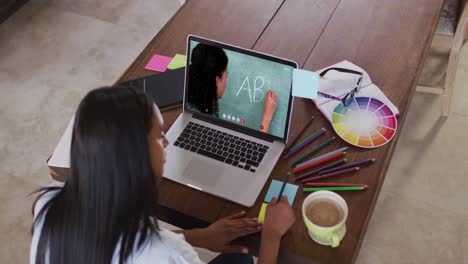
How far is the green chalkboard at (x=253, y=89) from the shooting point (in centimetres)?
121

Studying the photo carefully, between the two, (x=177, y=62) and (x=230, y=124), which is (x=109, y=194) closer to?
(x=230, y=124)

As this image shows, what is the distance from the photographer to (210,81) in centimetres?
129

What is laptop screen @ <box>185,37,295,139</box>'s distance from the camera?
4.00 feet

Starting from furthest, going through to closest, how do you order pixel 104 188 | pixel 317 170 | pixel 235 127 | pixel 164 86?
1. pixel 164 86
2. pixel 235 127
3. pixel 317 170
4. pixel 104 188

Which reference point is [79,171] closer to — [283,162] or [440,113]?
[283,162]

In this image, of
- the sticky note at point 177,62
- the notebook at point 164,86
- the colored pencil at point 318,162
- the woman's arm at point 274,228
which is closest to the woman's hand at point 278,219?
the woman's arm at point 274,228

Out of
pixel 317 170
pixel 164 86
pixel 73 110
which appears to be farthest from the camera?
pixel 73 110

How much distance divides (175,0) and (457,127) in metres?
1.81

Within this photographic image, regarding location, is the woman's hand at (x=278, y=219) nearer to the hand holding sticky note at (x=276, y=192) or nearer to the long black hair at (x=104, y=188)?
the hand holding sticky note at (x=276, y=192)

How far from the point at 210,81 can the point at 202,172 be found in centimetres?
25

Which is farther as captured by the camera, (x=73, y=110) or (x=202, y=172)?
(x=73, y=110)

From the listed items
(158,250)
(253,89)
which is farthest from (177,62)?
(158,250)

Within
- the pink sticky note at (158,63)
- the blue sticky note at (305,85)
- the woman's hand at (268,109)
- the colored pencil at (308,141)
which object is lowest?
the colored pencil at (308,141)


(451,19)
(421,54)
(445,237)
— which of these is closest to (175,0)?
(451,19)
